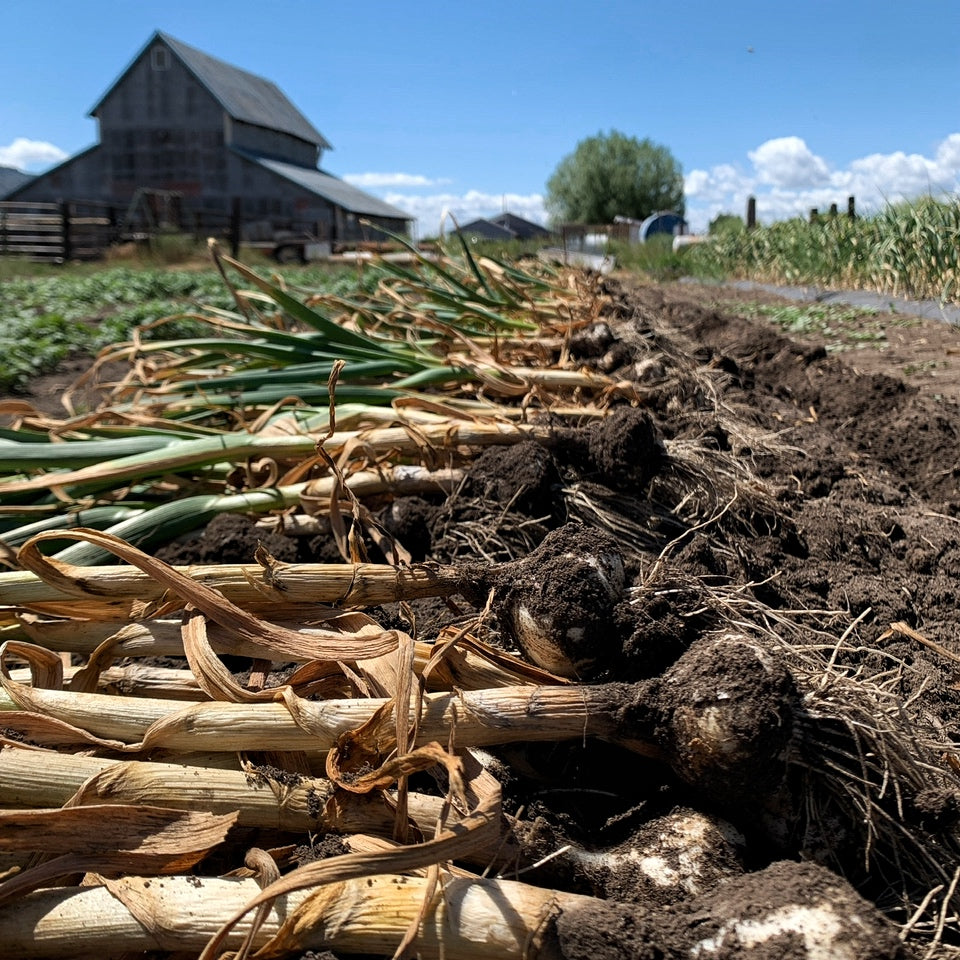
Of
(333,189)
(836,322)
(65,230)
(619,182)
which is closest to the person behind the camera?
(836,322)

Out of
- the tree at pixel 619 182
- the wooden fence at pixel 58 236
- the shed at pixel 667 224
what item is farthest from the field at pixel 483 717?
the tree at pixel 619 182

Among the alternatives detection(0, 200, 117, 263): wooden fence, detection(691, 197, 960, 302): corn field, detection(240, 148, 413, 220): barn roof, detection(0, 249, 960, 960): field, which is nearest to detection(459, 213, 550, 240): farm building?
detection(240, 148, 413, 220): barn roof

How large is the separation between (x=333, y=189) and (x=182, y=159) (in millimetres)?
6287

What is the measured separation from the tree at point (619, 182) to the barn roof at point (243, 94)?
82.8 ft

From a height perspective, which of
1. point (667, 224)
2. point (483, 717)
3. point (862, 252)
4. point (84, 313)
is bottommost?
point (483, 717)

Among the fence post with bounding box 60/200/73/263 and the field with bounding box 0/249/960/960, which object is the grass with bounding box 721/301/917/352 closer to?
the field with bounding box 0/249/960/960

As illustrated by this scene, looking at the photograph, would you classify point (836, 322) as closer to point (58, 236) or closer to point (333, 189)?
point (58, 236)

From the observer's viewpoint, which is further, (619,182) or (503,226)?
(619,182)

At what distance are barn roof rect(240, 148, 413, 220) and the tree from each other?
24843 mm

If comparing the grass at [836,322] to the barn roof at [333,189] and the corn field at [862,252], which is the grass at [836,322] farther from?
the barn roof at [333,189]

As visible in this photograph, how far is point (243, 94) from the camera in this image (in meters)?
35.9

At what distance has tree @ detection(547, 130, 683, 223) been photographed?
198 ft

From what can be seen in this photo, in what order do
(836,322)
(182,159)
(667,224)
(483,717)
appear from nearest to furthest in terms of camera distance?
(483,717) < (836,322) < (667,224) < (182,159)

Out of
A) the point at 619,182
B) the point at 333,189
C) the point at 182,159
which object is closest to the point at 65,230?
the point at 182,159
